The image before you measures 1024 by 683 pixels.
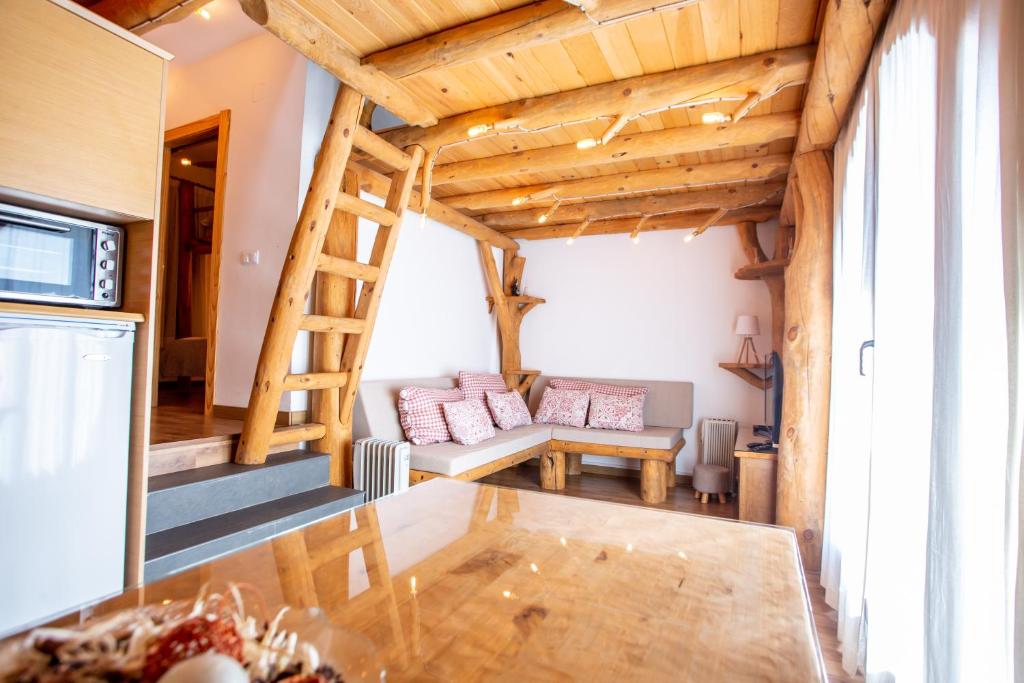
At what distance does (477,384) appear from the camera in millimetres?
4891

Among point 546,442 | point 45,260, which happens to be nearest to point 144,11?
point 45,260

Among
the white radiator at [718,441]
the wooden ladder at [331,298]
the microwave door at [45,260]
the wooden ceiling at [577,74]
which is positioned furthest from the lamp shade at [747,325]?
the microwave door at [45,260]

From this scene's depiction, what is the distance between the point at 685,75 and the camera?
2.62m

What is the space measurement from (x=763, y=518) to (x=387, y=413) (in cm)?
253

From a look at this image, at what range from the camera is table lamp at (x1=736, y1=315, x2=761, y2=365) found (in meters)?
4.70

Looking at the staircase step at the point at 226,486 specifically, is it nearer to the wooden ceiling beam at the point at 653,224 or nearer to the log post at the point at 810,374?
the log post at the point at 810,374

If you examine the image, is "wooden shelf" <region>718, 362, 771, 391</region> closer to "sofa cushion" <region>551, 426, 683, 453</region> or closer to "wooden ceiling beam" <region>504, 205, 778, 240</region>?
"sofa cushion" <region>551, 426, 683, 453</region>

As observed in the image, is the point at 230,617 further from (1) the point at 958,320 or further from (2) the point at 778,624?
(1) the point at 958,320

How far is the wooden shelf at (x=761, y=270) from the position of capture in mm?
4219

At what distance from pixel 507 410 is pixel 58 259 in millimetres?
3481

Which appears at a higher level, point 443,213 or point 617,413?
point 443,213

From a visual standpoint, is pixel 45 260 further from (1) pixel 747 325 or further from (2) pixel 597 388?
(1) pixel 747 325

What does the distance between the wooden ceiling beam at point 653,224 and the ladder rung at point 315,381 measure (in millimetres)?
3001

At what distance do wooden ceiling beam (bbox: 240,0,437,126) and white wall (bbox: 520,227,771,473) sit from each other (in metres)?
2.87
